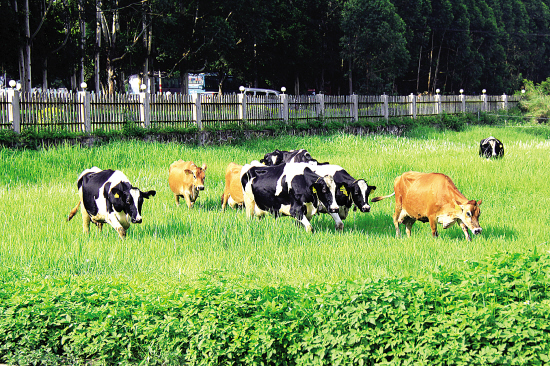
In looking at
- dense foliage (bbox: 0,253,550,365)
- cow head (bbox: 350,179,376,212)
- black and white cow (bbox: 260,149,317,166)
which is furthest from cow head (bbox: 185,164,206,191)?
dense foliage (bbox: 0,253,550,365)

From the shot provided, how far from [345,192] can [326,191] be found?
0.48 m

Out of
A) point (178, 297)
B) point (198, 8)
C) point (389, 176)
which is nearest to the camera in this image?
point (178, 297)

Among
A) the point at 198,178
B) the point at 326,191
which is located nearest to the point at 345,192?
the point at 326,191

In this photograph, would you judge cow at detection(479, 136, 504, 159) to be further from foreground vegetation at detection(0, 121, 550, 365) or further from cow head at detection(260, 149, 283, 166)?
cow head at detection(260, 149, 283, 166)

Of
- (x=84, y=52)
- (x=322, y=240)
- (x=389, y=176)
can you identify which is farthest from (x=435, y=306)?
(x=84, y=52)

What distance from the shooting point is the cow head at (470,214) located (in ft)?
26.2

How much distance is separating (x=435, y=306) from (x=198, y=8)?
1322 inches

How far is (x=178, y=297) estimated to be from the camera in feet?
18.0

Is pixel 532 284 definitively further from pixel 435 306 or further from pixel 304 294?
pixel 304 294

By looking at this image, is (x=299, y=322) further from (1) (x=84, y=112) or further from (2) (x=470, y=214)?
(1) (x=84, y=112)

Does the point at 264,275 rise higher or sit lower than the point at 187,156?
lower

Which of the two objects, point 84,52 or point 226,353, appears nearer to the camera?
point 226,353

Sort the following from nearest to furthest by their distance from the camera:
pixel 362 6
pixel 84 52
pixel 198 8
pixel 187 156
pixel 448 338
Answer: pixel 448 338, pixel 187 156, pixel 84 52, pixel 198 8, pixel 362 6

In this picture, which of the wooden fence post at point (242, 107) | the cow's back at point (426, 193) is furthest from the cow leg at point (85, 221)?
the wooden fence post at point (242, 107)
